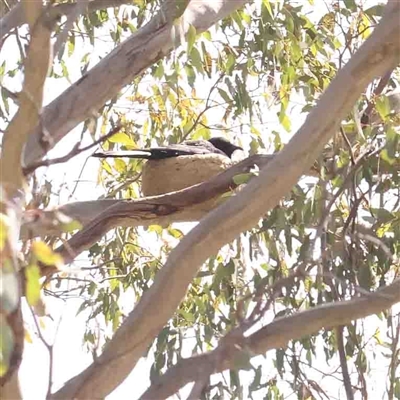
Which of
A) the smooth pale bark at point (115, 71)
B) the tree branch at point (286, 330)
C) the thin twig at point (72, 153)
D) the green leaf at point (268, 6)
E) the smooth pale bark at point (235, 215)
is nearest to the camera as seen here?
the thin twig at point (72, 153)

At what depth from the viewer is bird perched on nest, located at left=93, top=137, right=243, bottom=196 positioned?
366 cm

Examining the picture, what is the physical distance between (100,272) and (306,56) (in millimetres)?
1242

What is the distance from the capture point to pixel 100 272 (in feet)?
14.1

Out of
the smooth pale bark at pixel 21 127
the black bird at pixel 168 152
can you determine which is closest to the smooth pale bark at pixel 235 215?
the smooth pale bark at pixel 21 127

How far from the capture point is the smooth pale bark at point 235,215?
2.26 meters

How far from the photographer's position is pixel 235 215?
231cm

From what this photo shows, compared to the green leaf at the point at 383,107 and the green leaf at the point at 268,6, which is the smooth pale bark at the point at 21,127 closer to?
the green leaf at the point at 383,107

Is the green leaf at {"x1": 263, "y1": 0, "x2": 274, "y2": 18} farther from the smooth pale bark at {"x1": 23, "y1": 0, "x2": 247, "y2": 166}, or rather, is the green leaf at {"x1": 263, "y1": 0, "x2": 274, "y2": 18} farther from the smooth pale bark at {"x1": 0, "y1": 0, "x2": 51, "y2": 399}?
the smooth pale bark at {"x1": 0, "y1": 0, "x2": 51, "y2": 399}

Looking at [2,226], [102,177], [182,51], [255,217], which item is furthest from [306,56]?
[2,226]

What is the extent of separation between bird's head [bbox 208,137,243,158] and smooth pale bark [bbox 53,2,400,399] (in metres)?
1.70

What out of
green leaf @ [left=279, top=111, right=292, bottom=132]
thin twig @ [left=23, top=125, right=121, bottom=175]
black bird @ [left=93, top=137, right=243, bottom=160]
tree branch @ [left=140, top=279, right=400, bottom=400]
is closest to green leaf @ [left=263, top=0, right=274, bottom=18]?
green leaf @ [left=279, top=111, right=292, bottom=132]

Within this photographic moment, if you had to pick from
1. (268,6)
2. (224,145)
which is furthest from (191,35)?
(224,145)

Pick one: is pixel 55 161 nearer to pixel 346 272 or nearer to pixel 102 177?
pixel 346 272

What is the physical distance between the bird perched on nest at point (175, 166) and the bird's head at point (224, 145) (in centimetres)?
23
